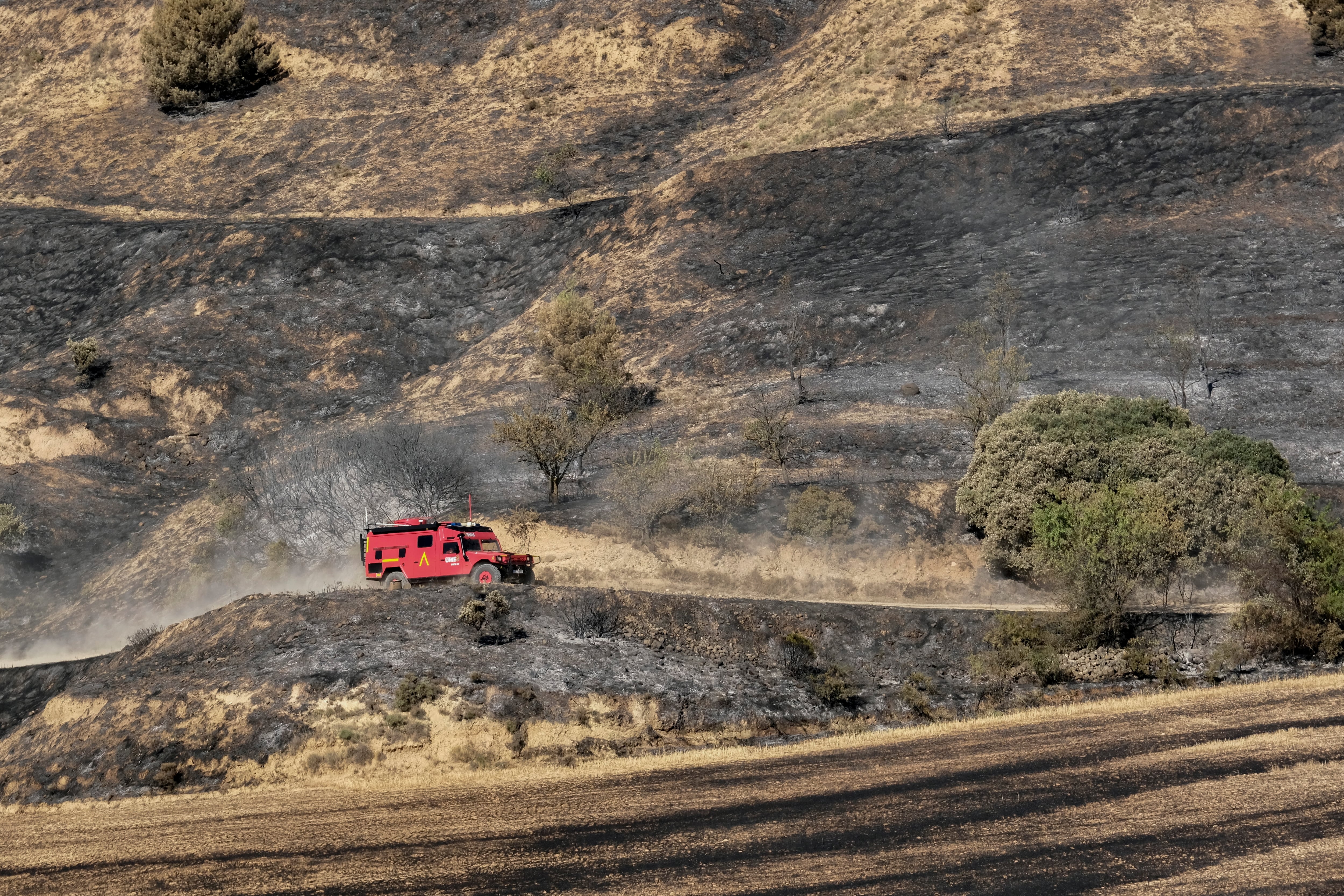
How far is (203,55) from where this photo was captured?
83125 millimetres

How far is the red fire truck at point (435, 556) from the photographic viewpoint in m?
35.3

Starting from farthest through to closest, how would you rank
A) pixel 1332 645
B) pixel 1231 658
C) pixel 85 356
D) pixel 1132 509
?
pixel 85 356 < pixel 1132 509 < pixel 1231 658 < pixel 1332 645

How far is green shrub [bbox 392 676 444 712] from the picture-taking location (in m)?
27.8

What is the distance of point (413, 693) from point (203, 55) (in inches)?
2735

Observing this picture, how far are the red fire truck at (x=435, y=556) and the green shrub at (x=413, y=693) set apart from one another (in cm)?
660

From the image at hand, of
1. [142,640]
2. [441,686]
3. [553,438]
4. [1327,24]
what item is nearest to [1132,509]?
[441,686]

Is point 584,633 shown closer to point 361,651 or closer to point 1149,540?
point 361,651

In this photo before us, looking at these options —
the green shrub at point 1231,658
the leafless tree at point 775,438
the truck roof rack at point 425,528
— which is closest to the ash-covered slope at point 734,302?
the leafless tree at point 775,438

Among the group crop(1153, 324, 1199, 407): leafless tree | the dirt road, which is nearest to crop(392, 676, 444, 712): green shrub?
the dirt road

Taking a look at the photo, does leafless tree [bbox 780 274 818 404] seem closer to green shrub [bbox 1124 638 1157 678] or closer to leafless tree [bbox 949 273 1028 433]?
leafless tree [bbox 949 273 1028 433]

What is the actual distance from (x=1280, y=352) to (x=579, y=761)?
32.6m

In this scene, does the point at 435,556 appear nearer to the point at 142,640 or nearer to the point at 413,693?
the point at 413,693

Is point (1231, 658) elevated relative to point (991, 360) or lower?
lower

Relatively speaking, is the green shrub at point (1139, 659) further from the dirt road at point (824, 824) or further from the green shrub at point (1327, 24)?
the green shrub at point (1327, 24)
